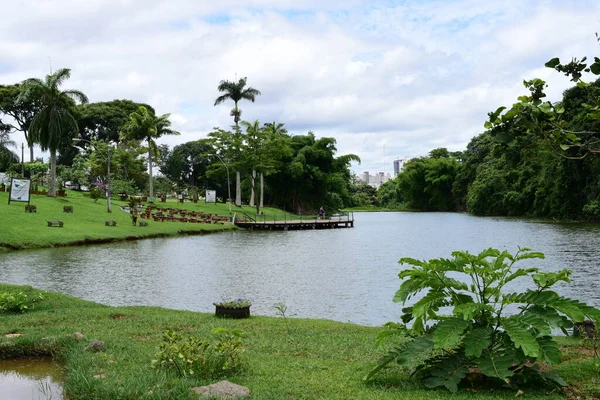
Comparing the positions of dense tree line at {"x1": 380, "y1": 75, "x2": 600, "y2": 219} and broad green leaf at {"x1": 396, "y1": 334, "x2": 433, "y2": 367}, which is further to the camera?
broad green leaf at {"x1": 396, "y1": 334, "x2": 433, "y2": 367}

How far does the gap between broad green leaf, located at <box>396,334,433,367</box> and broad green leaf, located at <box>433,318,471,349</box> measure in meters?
0.23

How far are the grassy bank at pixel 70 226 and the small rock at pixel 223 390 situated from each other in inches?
1217

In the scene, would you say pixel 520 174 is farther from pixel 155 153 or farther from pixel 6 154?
→ pixel 6 154

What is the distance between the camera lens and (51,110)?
5222cm

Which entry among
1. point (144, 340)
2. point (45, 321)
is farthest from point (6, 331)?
point (144, 340)

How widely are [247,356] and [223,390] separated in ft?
7.36

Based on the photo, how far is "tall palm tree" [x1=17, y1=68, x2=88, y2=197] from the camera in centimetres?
5178

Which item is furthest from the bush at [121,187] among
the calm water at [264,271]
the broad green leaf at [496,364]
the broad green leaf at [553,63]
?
the broad green leaf at [553,63]

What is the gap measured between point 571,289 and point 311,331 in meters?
11.9

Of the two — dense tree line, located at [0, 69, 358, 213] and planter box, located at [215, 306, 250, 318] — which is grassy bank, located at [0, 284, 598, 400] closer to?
planter box, located at [215, 306, 250, 318]

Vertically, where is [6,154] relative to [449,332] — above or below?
above

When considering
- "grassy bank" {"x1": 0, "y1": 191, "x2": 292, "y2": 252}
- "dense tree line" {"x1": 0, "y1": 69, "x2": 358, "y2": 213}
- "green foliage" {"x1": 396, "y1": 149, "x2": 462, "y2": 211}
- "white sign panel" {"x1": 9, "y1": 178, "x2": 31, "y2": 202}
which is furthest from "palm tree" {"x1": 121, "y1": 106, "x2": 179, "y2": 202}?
"green foliage" {"x1": 396, "y1": 149, "x2": 462, "y2": 211}

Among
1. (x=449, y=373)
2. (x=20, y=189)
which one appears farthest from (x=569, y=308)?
(x=20, y=189)

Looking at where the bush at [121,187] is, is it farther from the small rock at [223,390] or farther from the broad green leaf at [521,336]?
the broad green leaf at [521,336]
